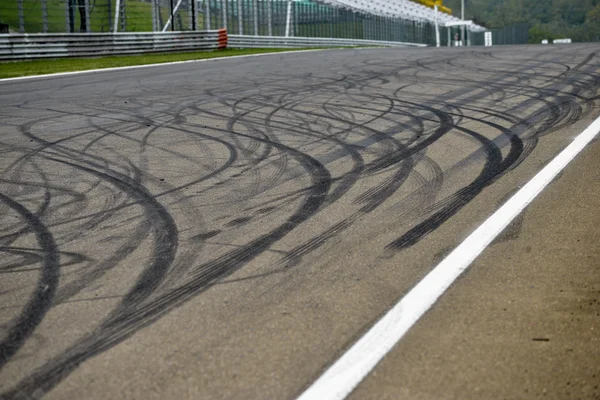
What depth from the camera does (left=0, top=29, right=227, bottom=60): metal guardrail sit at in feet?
79.1

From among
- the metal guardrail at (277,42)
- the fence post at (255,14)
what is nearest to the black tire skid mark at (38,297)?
the metal guardrail at (277,42)

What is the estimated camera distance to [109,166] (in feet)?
27.4

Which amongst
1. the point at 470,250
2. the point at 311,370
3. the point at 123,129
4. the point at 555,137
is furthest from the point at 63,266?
the point at 555,137

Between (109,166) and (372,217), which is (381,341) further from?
(109,166)

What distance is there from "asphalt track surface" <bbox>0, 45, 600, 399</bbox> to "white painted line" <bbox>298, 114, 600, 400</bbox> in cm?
7

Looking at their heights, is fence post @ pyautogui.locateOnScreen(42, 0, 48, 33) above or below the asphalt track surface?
above

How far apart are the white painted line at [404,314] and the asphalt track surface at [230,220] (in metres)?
0.07

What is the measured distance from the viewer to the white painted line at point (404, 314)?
11.0 feet

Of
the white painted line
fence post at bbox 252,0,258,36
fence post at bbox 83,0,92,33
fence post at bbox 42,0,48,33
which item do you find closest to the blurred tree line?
fence post at bbox 252,0,258,36

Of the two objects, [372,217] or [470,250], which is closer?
[470,250]

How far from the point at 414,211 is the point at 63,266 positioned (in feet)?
8.71

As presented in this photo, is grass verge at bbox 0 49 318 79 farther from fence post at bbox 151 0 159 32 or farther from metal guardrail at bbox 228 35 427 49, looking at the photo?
metal guardrail at bbox 228 35 427 49

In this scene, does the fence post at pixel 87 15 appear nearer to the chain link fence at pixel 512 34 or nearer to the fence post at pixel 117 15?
the fence post at pixel 117 15

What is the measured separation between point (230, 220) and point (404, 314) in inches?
91.2
